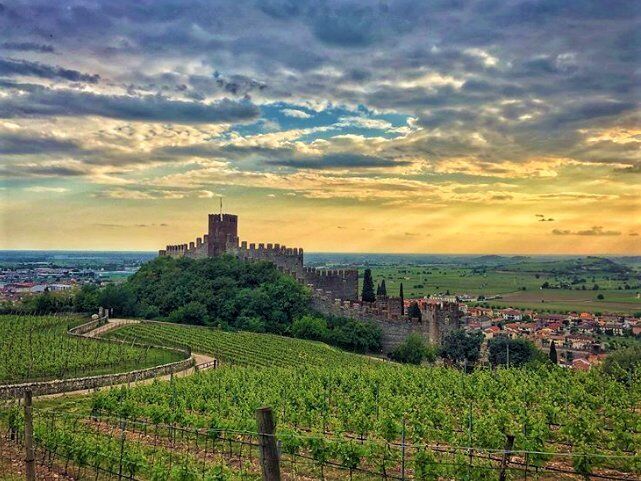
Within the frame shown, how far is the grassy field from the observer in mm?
97500

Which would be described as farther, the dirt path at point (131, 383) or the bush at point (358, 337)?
the bush at point (358, 337)

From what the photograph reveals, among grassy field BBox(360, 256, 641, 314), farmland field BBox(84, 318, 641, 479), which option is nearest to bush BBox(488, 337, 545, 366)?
farmland field BBox(84, 318, 641, 479)

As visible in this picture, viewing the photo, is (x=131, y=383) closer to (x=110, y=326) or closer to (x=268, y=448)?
(x=110, y=326)

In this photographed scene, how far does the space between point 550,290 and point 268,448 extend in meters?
130

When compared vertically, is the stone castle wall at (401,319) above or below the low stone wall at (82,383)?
above

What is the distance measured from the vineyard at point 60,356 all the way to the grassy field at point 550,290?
233ft

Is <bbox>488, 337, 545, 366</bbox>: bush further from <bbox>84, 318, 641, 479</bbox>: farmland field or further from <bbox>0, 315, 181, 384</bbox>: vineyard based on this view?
<bbox>0, 315, 181, 384</bbox>: vineyard

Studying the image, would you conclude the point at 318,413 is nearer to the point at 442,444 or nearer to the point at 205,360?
the point at 442,444

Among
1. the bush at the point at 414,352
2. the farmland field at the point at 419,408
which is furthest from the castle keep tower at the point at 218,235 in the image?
the farmland field at the point at 419,408

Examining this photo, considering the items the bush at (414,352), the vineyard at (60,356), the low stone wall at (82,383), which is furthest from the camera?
the bush at (414,352)

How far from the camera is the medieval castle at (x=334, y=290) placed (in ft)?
147

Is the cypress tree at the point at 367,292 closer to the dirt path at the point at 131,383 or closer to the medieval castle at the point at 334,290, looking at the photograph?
the medieval castle at the point at 334,290

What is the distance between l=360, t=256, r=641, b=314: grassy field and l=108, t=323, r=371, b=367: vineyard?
59.4 metres

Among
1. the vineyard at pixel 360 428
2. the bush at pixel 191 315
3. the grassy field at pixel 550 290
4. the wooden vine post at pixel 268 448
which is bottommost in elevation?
the grassy field at pixel 550 290
